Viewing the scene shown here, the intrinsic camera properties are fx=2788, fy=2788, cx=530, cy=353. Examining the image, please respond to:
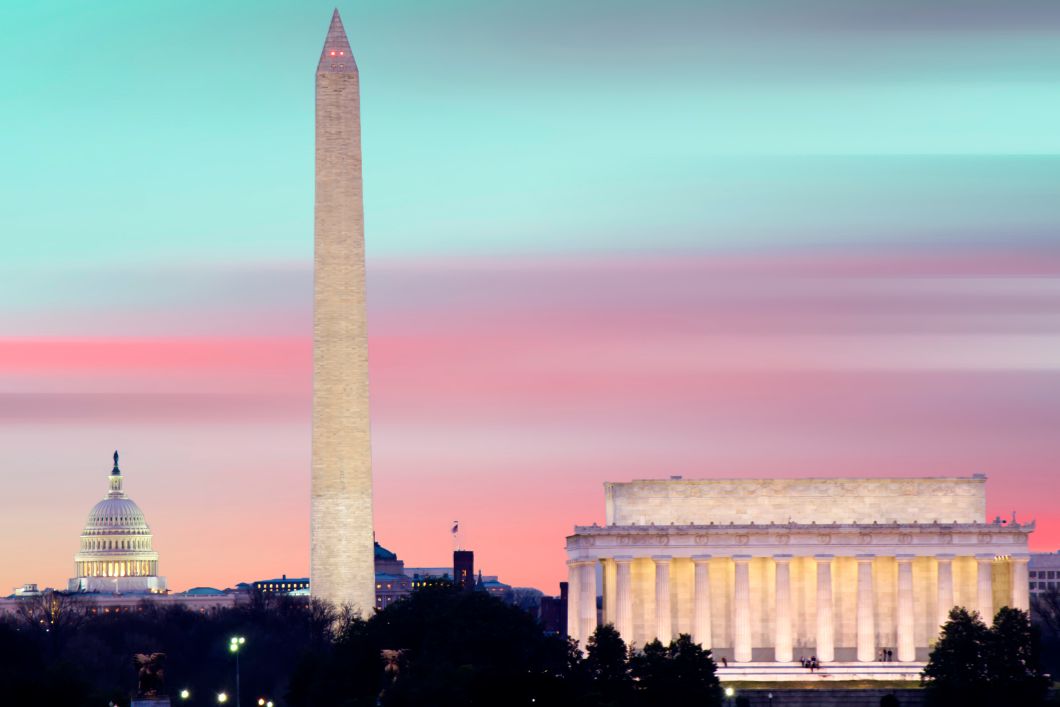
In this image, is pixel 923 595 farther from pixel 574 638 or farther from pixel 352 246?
pixel 352 246

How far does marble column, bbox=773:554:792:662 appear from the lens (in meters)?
164

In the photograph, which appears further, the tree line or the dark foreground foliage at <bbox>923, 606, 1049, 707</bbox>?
the dark foreground foliage at <bbox>923, 606, 1049, 707</bbox>

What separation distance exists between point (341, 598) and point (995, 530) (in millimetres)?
39842

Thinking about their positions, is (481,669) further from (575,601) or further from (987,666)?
(575,601)

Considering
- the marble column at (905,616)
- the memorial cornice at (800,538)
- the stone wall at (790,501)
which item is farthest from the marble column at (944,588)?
the stone wall at (790,501)

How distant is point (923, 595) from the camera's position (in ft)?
549

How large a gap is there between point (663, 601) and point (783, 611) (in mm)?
7106

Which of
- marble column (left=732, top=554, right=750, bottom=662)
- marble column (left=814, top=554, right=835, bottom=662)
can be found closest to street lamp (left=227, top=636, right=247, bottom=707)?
marble column (left=732, top=554, right=750, bottom=662)

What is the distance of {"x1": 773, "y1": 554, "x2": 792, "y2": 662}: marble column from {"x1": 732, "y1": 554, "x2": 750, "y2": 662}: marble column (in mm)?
1832

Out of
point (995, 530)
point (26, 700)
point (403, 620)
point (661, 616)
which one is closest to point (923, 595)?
point (995, 530)

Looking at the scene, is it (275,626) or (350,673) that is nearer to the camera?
(350,673)

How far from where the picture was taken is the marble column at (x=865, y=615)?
163500 millimetres

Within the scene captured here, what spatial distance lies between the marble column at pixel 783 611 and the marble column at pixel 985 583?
11288mm

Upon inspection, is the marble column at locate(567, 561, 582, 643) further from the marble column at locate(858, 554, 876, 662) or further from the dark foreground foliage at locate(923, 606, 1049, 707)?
the dark foreground foliage at locate(923, 606, 1049, 707)
